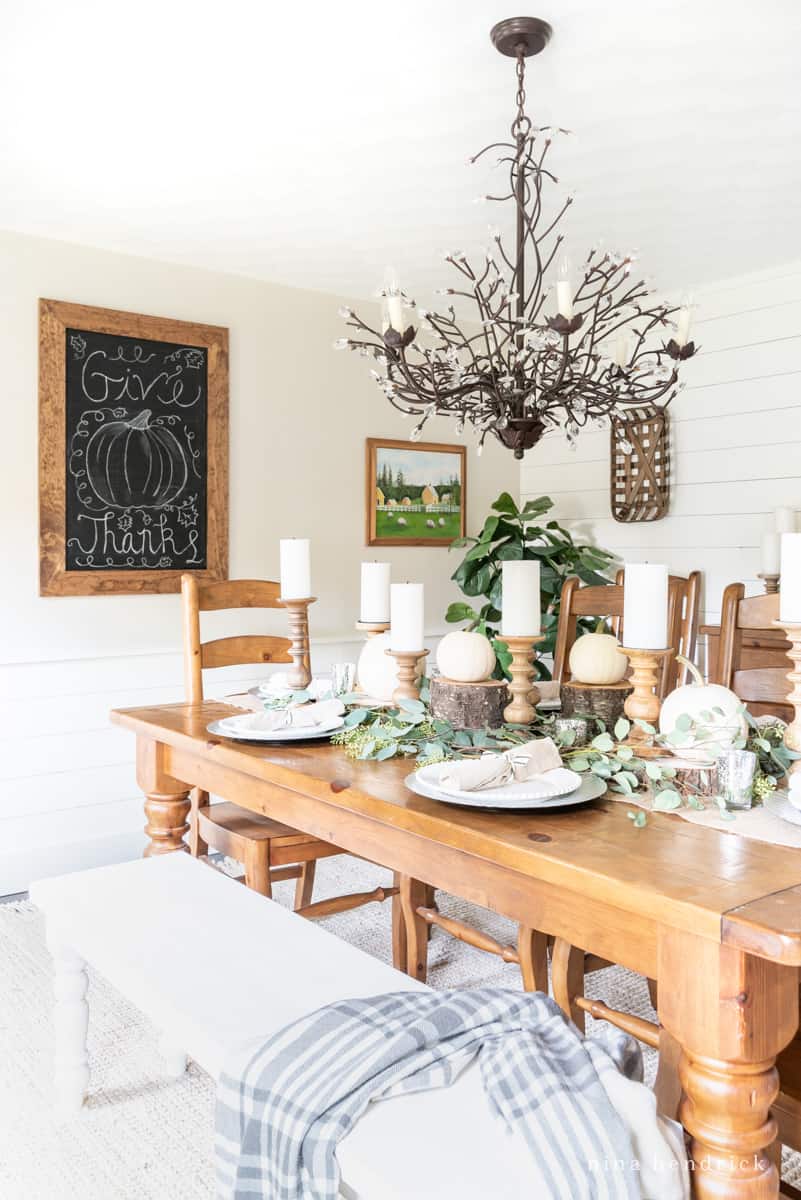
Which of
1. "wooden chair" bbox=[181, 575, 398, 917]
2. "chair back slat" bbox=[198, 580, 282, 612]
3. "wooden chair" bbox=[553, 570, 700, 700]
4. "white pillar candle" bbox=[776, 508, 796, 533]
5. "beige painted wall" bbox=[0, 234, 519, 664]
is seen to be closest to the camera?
"wooden chair" bbox=[181, 575, 398, 917]

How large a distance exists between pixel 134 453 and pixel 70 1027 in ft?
7.29

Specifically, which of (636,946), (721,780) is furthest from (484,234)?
(636,946)

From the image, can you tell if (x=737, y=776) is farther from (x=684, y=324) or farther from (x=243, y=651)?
(x=243, y=651)

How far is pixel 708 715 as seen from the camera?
5.43 feet

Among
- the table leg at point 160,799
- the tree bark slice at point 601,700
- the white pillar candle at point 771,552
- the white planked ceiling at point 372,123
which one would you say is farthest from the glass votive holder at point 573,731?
the white pillar candle at point 771,552

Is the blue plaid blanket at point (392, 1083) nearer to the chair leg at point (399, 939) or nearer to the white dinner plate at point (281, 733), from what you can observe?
the white dinner plate at point (281, 733)

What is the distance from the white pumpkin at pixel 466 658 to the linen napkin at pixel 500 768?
32cm

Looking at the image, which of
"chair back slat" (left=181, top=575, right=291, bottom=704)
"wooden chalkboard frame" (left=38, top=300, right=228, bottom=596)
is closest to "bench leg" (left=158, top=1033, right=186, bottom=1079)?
"chair back slat" (left=181, top=575, right=291, bottom=704)

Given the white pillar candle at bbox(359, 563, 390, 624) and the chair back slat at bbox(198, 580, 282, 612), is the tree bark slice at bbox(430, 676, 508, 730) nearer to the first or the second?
the white pillar candle at bbox(359, 563, 390, 624)

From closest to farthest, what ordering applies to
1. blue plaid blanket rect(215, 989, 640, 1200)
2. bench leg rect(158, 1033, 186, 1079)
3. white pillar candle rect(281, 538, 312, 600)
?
blue plaid blanket rect(215, 989, 640, 1200), bench leg rect(158, 1033, 186, 1079), white pillar candle rect(281, 538, 312, 600)

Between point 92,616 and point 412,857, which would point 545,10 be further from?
point 92,616

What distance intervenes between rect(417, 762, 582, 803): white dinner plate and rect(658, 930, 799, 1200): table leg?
340 mm

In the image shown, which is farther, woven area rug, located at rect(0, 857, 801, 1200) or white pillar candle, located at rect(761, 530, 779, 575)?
white pillar candle, located at rect(761, 530, 779, 575)

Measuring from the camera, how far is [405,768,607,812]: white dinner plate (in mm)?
1480
